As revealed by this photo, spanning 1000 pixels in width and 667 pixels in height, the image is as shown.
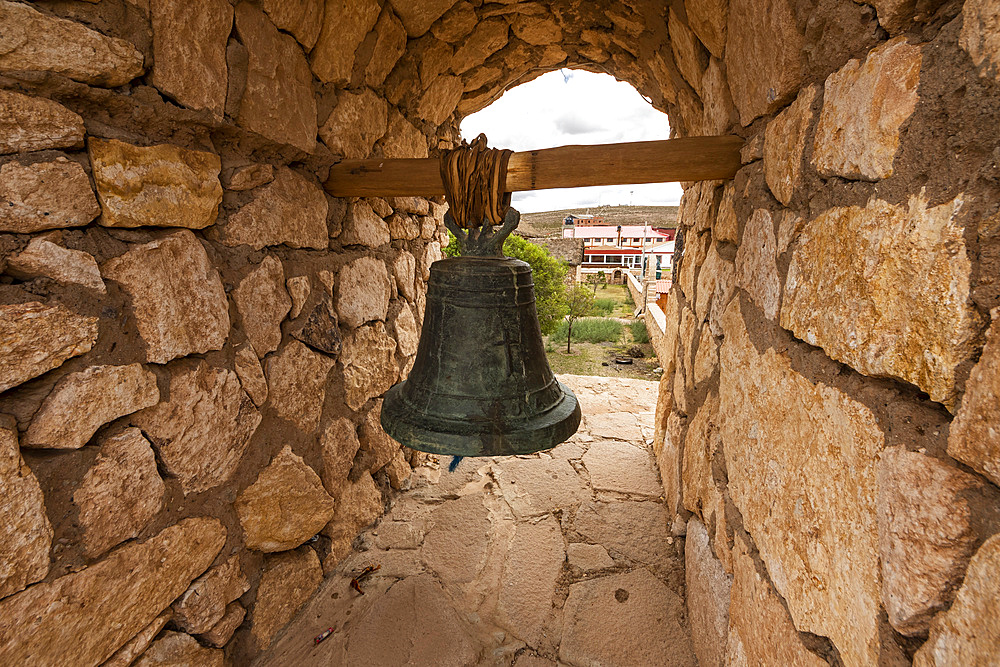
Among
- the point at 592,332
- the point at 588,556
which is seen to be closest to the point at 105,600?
the point at 588,556

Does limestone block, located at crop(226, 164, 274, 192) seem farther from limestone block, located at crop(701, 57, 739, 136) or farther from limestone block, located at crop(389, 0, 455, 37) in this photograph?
limestone block, located at crop(701, 57, 739, 136)

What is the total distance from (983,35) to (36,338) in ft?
4.81

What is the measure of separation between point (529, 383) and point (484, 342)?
0.14 metres

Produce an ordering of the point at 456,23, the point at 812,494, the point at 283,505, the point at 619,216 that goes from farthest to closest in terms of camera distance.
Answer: the point at 619,216 < the point at 456,23 < the point at 283,505 < the point at 812,494

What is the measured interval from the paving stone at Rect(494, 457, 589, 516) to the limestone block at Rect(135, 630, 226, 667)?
1237 mm

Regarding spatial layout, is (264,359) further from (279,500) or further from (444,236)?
(444,236)

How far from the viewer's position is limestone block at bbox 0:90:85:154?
787 mm

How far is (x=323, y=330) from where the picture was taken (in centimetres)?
163

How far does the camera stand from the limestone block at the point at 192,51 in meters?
0.99

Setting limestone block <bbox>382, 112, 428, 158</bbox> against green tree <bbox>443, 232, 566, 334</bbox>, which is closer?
limestone block <bbox>382, 112, 428, 158</bbox>

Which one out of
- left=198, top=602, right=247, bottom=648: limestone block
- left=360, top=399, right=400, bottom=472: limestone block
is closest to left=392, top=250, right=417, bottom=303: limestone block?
left=360, top=399, right=400, bottom=472: limestone block

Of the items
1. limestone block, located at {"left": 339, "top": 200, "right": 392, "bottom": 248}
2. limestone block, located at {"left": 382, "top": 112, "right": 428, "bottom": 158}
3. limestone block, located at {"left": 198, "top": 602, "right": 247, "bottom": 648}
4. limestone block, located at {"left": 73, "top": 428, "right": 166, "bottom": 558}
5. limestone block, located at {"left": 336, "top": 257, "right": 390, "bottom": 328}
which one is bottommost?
limestone block, located at {"left": 198, "top": 602, "right": 247, "bottom": 648}

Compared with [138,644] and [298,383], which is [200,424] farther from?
[138,644]

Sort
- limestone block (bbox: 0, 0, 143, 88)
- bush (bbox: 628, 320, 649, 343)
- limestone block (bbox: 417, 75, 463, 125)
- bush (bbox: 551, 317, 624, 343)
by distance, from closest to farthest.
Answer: limestone block (bbox: 0, 0, 143, 88) < limestone block (bbox: 417, 75, 463, 125) < bush (bbox: 628, 320, 649, 343) < bush (bbox: 551, 317, 624, 343)
